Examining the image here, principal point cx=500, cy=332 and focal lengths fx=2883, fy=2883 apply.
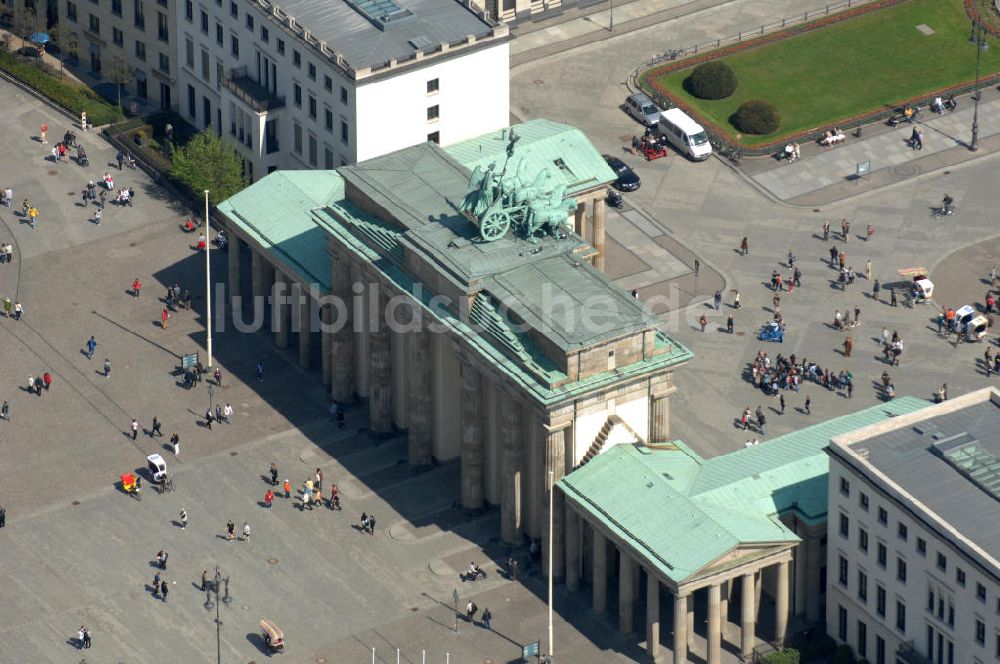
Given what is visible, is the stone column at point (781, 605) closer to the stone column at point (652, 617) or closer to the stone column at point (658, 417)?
the stone column at point (652, 617)

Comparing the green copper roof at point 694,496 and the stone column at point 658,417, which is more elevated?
the stone column at point 658,417

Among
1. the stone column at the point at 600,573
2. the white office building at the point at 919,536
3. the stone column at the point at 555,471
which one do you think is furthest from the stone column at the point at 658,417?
the white office building at the point at 919,536

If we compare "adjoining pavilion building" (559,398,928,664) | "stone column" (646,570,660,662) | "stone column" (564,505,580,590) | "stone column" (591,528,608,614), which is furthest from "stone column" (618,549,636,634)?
"stone column" (564,505,580,590)

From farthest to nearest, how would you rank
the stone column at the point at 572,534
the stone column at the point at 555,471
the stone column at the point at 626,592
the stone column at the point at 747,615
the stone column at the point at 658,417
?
the stone column at the point at 658,417 → the stone column at the point at 572,534 → the stone column at the point at 555,471 → the stone column at the point at 626,592 → the stone column at the point at 747,615

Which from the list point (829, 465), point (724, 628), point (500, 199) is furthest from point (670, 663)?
point (500, 199)

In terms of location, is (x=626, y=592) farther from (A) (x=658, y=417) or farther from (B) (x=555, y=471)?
(A) (x=658, y=417)

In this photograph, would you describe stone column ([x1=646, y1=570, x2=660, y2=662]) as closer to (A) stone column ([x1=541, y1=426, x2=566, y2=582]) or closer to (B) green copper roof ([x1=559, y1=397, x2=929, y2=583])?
(B) green copper roof ([x1=559, y1=397, x2=929, y2=583])

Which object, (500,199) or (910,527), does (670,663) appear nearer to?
(910,527)
